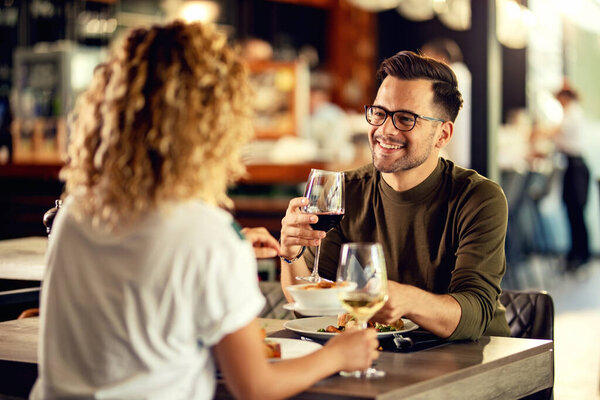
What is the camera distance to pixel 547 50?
1194 cm

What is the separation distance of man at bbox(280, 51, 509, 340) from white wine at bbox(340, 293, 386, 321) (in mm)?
539

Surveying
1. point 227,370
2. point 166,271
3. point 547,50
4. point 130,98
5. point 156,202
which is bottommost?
point 227,370

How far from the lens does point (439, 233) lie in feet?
7.48

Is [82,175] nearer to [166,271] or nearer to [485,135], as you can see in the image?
[166,271]

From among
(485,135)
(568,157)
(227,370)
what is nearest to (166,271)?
(227,370)

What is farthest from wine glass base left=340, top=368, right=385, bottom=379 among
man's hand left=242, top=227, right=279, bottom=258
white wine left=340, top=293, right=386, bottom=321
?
man's hand left=242, top=227, right=279, bottom=258

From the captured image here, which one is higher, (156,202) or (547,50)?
(547,50)

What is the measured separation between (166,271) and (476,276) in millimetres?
1023

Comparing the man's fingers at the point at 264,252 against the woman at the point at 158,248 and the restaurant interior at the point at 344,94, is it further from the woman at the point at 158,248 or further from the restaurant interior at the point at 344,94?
the restaurant interior at the point at 344,94

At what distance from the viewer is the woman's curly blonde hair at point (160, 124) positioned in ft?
4.27

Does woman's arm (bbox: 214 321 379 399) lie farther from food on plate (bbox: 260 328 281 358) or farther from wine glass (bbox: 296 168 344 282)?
wine glass (bbox: 296 168 344 282)

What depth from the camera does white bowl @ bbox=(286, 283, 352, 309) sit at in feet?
5.28

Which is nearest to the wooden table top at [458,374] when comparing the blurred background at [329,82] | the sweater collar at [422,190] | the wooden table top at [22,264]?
the sweater collar at [422,190]

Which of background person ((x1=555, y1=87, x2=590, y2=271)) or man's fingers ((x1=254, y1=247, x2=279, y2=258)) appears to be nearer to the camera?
man's fingers ((x1=254, y1=247, x2=279, y2=258))
